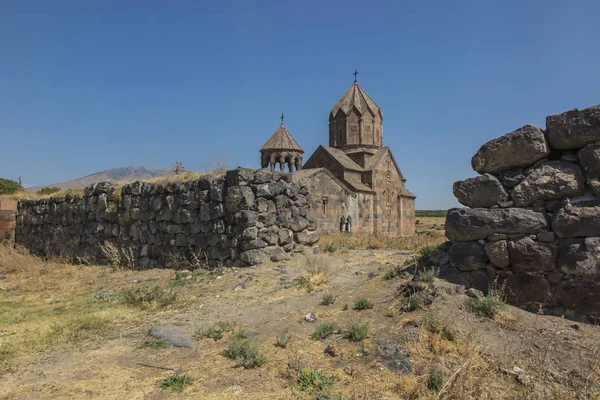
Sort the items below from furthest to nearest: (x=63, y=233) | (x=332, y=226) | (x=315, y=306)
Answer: (x=332, y=226)
(x=63, y=233)
(x=315, y=306)

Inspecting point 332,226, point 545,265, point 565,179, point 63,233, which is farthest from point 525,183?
point 332,226

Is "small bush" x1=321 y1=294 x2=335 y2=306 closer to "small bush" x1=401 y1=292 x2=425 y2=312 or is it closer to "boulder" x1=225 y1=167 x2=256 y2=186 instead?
"small bush" x1=401 y1=292 x2=425 y2=312

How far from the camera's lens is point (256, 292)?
616cm

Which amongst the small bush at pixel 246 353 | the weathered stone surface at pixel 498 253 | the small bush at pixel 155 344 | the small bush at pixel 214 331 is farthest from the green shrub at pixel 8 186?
the weathered stone surface at pixel 498 253

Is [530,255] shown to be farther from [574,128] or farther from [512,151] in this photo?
[574,128]

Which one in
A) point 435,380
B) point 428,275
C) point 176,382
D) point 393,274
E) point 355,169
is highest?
point 355,169

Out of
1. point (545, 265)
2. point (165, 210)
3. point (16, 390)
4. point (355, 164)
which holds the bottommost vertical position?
point (16, 390)

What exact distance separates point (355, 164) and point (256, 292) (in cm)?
2095

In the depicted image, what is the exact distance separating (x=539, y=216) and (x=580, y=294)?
0.87 metres

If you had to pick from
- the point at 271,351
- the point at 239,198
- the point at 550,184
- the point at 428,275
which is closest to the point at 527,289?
the point at 428,275

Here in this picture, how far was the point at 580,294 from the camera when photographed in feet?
14.0

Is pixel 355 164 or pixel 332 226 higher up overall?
pixel 355 164

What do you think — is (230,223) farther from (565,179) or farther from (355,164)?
(355,164)

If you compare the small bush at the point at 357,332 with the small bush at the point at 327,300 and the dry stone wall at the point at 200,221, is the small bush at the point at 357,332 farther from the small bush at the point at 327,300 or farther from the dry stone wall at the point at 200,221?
the dry stone wall at the point at 200,221
